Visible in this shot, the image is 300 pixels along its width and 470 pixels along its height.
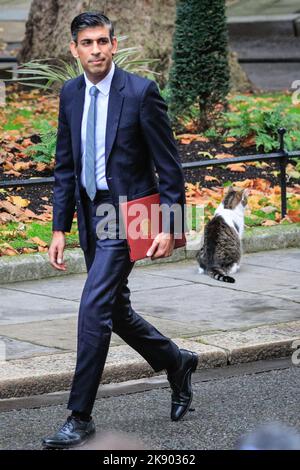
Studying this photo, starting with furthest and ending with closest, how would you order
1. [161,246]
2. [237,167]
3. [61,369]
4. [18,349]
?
[237,167]
[18,349]
[61,369]
[161,246]

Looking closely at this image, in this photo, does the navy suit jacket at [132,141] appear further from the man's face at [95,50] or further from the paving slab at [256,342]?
the paving slab at [256,342]

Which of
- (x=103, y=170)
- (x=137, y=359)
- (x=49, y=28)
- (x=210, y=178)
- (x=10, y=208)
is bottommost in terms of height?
(x=137, y=359)

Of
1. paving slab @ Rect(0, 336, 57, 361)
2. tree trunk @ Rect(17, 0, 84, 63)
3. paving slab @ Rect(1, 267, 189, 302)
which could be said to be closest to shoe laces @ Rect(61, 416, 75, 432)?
paving slab @ Rect(0, 336, 57, 361)

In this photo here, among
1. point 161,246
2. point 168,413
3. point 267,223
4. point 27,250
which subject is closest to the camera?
point 161,246

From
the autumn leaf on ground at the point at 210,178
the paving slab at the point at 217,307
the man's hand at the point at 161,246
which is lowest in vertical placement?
the paving slab at the point at 217,307

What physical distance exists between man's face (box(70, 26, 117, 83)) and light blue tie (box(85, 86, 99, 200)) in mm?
110

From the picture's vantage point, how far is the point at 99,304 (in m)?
6.50

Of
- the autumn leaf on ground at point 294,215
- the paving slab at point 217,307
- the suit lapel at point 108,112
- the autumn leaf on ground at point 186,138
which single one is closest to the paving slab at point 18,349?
the paving slab at point 217,307

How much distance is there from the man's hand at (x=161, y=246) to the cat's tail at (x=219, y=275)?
395 cm

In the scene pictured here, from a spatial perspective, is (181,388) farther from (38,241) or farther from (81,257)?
(38,241)

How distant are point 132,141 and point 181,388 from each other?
1.46m

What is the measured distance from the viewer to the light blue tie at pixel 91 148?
6.54m

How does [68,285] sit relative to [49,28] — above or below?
below

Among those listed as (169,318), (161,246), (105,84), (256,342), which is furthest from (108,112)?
(169,318)
